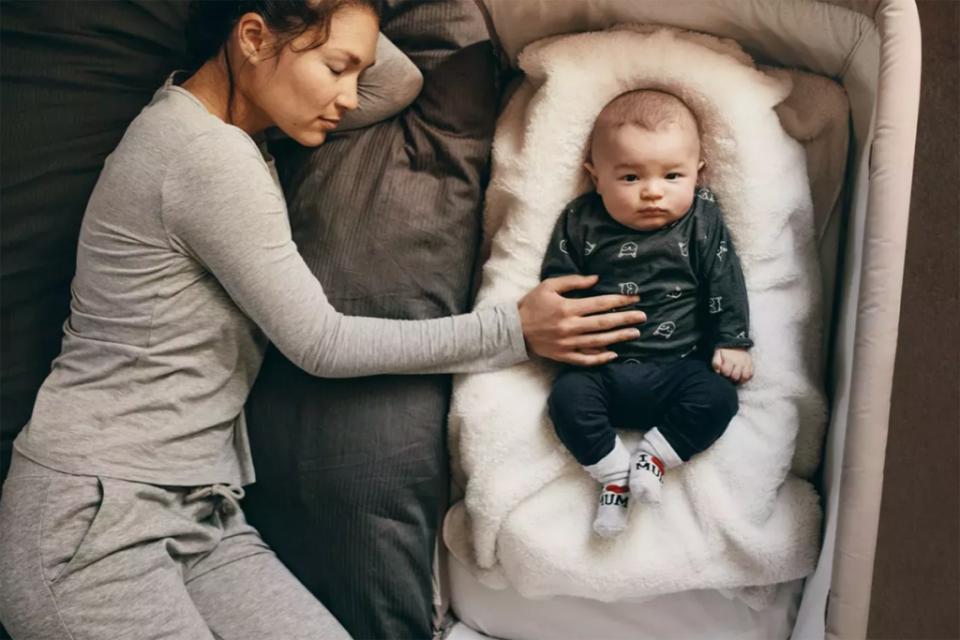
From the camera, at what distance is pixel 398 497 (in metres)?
1.06

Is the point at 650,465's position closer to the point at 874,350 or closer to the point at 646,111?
the point at 874,350

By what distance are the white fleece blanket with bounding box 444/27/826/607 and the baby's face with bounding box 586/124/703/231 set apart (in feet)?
0.21

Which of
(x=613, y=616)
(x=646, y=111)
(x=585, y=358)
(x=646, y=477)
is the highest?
(x=646, y=111)

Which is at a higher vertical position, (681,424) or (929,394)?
(681,424)

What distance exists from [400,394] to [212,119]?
0.40 meters

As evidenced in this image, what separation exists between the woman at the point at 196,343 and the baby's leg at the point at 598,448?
6cm

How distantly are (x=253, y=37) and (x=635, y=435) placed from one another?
2.21ft

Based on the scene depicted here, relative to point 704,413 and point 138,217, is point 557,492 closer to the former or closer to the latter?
point 704,413

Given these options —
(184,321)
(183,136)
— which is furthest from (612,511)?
(183,136)

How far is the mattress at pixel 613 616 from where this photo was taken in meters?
1.06

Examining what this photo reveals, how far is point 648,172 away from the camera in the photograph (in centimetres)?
103

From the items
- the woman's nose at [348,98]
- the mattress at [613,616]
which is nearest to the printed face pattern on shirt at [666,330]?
the mattress at [613,616]

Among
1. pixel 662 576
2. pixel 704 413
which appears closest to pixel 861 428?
pixel 704 413

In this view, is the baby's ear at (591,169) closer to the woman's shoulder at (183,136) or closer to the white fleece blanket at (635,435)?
the white fleece blanket at (635,435)
